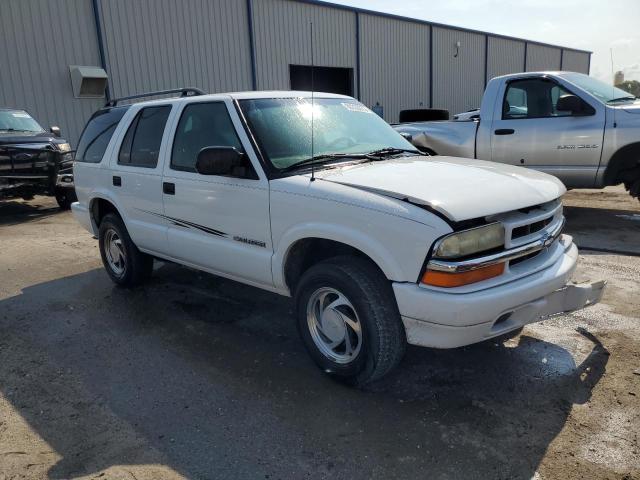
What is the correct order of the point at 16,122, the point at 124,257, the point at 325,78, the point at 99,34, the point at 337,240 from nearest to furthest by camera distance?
the point at 337,240 → the point at 124,257 → the point at 16,122 → the point at 99,34 → the point at 325,78

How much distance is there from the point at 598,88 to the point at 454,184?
5.55m

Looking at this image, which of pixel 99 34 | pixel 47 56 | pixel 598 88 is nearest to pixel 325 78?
pixel 99 34

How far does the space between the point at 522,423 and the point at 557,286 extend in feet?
2.72

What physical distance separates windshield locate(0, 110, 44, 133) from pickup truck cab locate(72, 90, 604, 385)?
744 cm

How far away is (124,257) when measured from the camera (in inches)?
207

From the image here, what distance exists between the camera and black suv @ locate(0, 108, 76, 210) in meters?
9.80

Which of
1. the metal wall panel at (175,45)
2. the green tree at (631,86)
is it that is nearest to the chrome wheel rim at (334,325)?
the green tree at (631,86)

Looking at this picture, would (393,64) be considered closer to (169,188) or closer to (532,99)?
(532,99)

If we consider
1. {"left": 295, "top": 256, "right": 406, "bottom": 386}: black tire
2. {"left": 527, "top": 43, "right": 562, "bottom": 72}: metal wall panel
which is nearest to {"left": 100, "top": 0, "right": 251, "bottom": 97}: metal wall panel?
{"left": 295, "top": 256, "right": 406, "bottom": 386}: black tire

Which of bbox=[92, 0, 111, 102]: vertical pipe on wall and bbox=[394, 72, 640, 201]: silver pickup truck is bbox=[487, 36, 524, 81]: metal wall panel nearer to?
bbox=[92, 0, 111, 102]: vertical pipe on wall

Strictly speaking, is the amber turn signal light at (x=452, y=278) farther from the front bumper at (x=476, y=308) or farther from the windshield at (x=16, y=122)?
the windshield at (x=16, y=122)

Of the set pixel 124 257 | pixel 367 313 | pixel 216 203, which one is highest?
pixel 216 203

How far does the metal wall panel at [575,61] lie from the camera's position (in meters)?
31.6

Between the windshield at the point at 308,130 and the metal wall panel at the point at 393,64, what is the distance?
16428 millimetres
